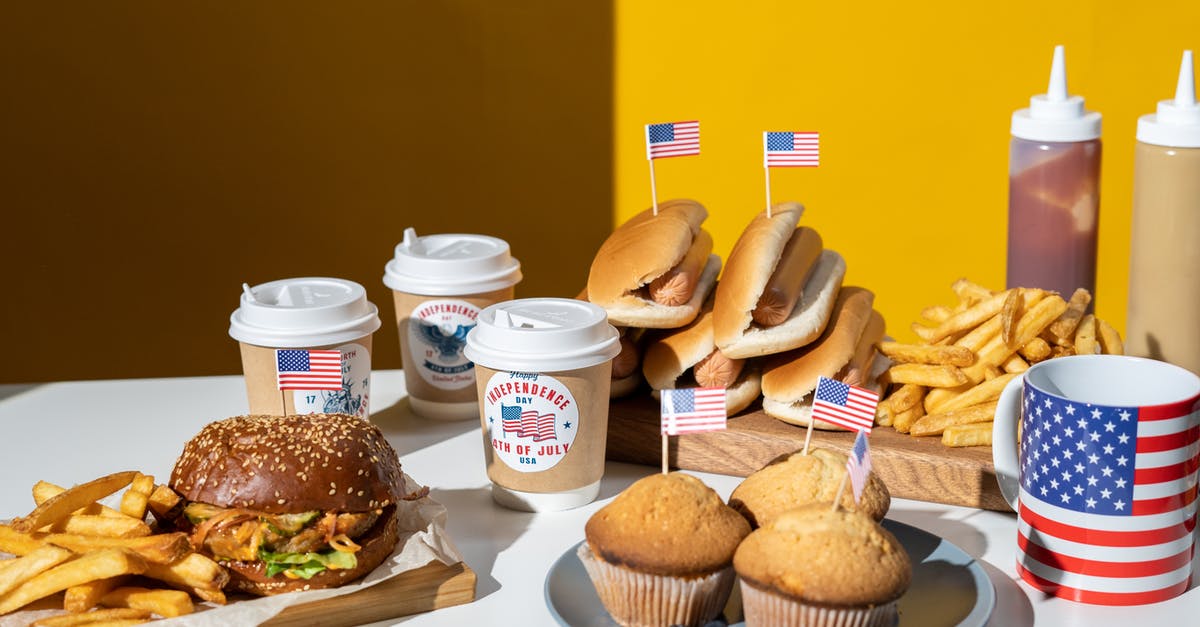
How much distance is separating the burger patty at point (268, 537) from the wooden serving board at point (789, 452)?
2.31 ft

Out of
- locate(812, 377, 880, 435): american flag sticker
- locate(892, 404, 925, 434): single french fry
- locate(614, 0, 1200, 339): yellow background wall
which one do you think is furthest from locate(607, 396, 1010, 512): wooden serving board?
locate(614, 0, 1200, 339): yellow background wall

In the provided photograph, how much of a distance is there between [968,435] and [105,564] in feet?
4.45

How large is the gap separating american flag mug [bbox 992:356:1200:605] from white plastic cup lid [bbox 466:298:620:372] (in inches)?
26.7

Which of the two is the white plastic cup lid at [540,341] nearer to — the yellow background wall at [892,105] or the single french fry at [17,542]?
the single french fry at [17,542]

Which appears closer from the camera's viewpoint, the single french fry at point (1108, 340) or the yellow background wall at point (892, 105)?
the single french fry at point (1108, 340)

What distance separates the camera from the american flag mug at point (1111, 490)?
1662 mm

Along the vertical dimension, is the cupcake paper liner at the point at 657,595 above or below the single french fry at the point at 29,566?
below

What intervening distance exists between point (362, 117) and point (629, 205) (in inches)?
42.0

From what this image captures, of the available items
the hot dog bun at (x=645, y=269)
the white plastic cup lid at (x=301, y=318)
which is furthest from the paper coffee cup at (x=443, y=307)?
the hot dog bun at (x=645, y=269)

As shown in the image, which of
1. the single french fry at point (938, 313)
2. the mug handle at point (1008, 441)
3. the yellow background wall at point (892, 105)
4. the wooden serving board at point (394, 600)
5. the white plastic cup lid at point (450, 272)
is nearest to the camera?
the wooden serving board at point (394, 600)

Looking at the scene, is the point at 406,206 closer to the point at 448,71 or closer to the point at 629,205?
the point at 448,71

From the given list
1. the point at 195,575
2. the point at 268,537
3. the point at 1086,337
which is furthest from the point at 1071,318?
the point at 195,575

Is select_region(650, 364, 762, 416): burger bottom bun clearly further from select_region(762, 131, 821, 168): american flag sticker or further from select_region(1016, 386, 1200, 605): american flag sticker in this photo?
select_region(1016, 386, 1200, 605): american flag sticker

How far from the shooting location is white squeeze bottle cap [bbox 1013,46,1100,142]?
8.09 feet
